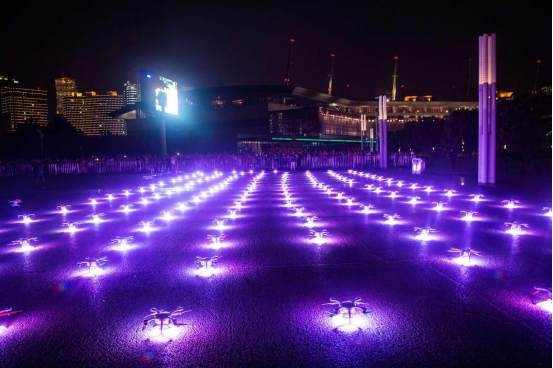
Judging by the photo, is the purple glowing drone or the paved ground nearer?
the paved ground

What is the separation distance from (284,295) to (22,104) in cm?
15770

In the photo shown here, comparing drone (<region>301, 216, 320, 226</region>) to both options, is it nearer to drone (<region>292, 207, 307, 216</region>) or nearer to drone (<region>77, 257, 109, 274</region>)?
drone (<region>292, 207, 307, 216</region>)

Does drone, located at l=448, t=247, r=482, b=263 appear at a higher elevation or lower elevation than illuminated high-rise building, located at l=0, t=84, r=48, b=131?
lower

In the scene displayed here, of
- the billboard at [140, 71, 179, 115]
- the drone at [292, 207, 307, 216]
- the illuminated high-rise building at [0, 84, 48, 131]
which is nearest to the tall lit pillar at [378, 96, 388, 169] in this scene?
the billboard at [140, 71, 179, 115]

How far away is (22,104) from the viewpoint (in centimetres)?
13675

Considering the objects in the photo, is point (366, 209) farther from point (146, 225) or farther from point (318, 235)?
point (146, 225)

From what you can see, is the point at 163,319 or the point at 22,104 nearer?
the point at 163,319

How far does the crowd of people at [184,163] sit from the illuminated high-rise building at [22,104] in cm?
8776

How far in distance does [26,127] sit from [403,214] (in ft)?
204

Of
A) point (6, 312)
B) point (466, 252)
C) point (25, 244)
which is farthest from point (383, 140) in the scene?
point (6, 312)

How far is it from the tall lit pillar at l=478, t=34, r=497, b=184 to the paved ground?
10637mm

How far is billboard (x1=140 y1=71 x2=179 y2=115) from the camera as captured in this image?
39.7m

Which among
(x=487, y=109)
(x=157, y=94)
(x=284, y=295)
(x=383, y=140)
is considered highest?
(x=157, y=94)

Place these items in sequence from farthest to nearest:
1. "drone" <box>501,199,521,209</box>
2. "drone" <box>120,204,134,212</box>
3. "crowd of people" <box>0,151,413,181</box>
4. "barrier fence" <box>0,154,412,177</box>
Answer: "crowd of people" <box>0,151,413,181</box>, "barrier fence" <box>0,154,412,177</box>, "drone" <box>120,204,134,212</box>, "drone" <box>501,199,521,209</box>
